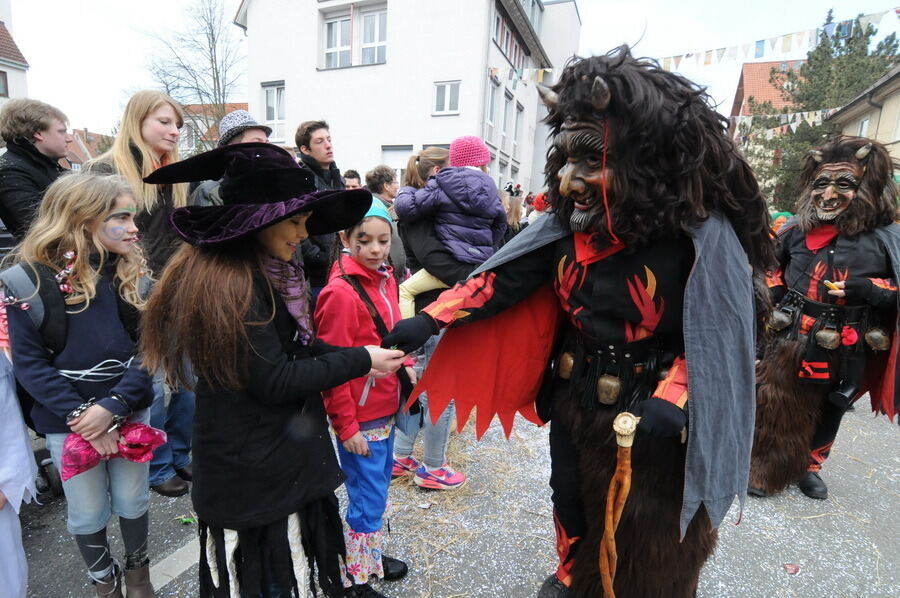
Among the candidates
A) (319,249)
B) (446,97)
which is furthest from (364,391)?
(446,97)

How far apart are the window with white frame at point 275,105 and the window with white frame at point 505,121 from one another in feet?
27.6

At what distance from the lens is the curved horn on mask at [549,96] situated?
5.45ft

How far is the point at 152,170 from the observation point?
285 cm

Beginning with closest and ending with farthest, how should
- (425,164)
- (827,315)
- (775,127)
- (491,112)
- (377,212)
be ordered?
(377,212) → (827,315) → (425,164) → (775,127) → (491,112)

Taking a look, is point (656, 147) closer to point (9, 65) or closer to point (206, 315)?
point (206, 315)

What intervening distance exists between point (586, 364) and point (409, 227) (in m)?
1.79

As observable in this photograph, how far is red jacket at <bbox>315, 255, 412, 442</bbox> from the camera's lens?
77.2 inches

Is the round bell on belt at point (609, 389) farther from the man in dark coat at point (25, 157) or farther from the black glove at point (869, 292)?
the man in dark coat at point (25, 157)

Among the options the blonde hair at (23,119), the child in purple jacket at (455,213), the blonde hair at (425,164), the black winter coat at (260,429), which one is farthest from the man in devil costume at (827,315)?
the blonde hair at (23,119)

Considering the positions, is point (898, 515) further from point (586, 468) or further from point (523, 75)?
point (523, 75)

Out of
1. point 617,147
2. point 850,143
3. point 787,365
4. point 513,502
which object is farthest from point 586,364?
point 850,143

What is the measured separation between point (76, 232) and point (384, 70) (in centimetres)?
1666

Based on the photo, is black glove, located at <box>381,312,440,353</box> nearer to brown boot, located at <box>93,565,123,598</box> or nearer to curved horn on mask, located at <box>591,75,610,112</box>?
curved horn on mask, located at <box>591,75,610,112</box>

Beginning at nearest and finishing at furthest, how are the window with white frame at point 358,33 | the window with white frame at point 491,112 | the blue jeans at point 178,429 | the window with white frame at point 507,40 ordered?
the blue jeans at point 178,429 < the window with white frame at point 491,112 < the window with white frame at point 507,40 < the window with white frame at point 358,33
